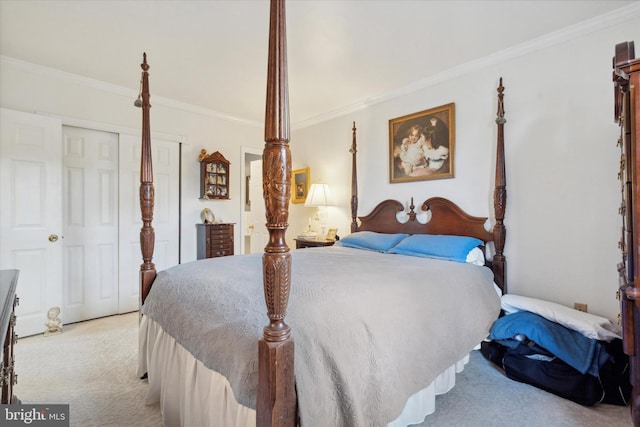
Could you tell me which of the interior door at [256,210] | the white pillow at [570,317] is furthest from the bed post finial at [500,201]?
the interior door at [256,210]

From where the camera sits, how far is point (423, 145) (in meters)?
3.25

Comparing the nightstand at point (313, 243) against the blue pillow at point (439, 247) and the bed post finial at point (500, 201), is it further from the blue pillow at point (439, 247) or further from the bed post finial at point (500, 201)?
the bed post finial at point (500, 201)

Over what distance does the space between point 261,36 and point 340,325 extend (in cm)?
234

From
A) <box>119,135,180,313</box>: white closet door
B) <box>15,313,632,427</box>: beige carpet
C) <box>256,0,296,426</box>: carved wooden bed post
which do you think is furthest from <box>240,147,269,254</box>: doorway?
<box>256,0,296,426</box>: carved wooden bed post

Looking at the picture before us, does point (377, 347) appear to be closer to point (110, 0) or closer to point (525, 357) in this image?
point (525, 357)

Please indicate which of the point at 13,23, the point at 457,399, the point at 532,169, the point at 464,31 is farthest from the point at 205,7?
the point at 457,399

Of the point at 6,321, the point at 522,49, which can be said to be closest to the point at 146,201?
the point at 6,321

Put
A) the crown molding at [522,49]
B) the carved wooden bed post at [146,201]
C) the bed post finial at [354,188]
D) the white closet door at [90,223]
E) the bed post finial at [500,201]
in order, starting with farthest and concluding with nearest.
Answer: the bed post finial at [354,188] → the white closet door at [90,223] → the bed post finial at [500,201] → the crown molding at [522,49] → the carved wooden bed post at [146,201]

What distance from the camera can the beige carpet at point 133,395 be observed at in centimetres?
164

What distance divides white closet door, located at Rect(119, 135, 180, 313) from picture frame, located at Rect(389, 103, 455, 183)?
277 centimetres

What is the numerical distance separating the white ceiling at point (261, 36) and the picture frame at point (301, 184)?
1.48 meters

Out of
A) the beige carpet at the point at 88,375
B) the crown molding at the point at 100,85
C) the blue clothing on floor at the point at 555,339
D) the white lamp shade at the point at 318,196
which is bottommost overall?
the beige carpet at the point at 88,375

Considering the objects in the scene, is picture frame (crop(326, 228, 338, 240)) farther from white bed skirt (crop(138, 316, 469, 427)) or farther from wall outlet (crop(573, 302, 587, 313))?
wall outlet (crop(573, 302, 587, 313))

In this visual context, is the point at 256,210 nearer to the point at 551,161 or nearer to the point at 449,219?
the point at 449,219
